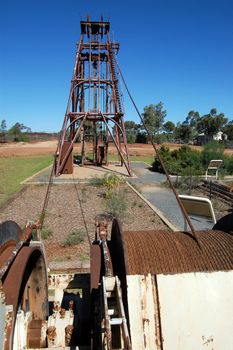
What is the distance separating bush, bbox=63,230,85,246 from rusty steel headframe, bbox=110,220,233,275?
4491 mm

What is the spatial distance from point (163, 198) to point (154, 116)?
68.0 meters

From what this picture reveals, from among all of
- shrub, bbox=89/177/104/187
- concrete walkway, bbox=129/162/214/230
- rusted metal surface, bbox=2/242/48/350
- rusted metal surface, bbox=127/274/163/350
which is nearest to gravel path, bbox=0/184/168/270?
shrub, bbox=89/177/104/187

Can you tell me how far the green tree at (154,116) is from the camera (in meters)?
78.1

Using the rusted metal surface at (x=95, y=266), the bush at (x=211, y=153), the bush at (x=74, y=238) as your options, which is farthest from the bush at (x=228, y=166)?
the rusted metal surface at (x=95, y=266)

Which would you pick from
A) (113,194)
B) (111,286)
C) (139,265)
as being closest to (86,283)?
(139,265)

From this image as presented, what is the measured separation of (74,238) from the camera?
8.15m

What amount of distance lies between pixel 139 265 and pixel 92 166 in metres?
21.3

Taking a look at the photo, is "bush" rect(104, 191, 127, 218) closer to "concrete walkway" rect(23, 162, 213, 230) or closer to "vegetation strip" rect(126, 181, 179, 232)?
"vegetation strip" rect(126, 181, 179, 232)

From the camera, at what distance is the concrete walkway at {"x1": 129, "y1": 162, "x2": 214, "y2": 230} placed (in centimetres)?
1013

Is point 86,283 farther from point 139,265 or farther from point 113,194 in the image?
point 113,194

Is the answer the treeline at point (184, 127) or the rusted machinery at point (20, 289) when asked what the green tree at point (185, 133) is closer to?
the treeline at point (184, 127)

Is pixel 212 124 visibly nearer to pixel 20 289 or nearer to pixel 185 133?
pixel 185 133

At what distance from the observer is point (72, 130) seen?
21656mm

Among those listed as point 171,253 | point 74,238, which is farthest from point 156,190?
point 171,253
